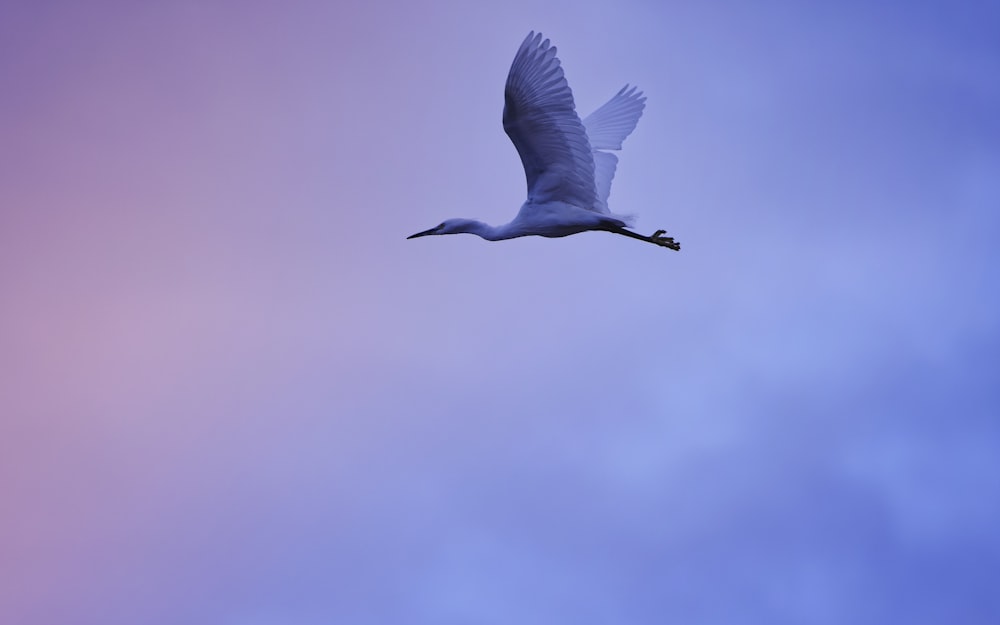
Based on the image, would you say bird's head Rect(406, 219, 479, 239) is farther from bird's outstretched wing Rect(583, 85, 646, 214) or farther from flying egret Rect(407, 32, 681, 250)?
bird's outstretched wing Rect(583, 85, 646, 214)

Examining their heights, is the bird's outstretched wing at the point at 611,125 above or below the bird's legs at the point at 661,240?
above

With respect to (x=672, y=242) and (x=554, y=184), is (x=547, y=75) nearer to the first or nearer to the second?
(x=554, y=184)

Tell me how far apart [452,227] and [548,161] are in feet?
9.77

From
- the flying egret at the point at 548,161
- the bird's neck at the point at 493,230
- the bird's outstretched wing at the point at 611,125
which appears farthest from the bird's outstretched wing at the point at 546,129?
the bird's outstretched wing at the point at 611,125

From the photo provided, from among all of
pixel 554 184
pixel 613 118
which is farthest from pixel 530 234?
pixel 613 118

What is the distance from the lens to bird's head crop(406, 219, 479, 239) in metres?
26.1

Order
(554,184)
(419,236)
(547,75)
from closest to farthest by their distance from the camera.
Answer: (547,75) < (554,184) < (419,236)

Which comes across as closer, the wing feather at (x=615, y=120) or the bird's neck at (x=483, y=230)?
the bird's neck at (x=483, y=230)

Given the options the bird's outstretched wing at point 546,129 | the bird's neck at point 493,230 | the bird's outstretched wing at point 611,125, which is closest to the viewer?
the bird's outstretched wing at point 546,129

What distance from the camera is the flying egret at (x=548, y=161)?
22.9 meters

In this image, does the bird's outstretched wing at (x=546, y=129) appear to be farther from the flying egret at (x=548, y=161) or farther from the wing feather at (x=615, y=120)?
the wing feather at (x=615, y=120)

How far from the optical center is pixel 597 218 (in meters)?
24.8

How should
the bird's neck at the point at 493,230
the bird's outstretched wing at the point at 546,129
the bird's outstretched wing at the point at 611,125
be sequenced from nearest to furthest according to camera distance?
the bird's outstretched wing at the point at 546,129 < the bird's neck at the point at 493,230 < the bird's outstretched wing at the point at 611,125

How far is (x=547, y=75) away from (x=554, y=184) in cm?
250
